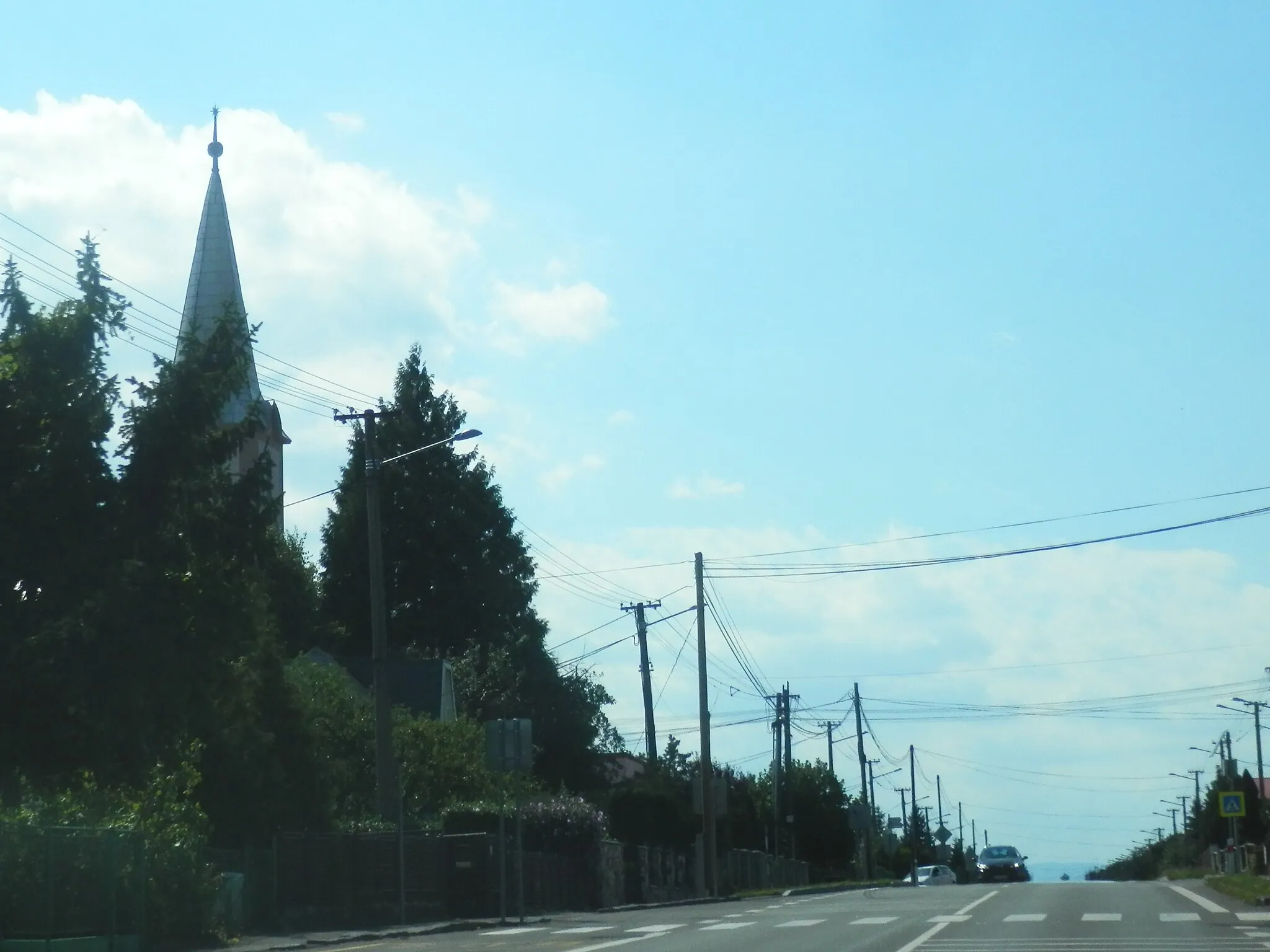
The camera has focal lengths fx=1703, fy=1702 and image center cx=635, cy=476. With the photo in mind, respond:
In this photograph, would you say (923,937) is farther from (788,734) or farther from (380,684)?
(788,734)

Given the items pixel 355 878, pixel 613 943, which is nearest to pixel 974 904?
pixel 355 878

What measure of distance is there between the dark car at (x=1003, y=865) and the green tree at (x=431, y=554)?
55.9 feet

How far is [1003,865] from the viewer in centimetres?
6650

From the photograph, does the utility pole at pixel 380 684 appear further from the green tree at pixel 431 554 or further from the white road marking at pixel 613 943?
the green tree at pixel 431 554

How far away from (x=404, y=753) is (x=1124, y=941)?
27972 mm

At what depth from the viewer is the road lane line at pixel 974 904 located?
26.0m

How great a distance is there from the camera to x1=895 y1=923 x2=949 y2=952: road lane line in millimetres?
18078

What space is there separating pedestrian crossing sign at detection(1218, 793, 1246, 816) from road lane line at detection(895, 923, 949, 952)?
80.9 ft

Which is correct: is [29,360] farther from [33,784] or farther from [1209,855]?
[1209,855]

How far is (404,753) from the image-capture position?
44.1 meters

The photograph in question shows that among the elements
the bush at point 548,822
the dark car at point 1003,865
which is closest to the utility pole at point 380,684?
the bush at point 548,822

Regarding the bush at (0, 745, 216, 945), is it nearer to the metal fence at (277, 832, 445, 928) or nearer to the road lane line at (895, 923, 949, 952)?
the metal fence at (277, 832, 445, 928)

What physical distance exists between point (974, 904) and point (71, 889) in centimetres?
1659

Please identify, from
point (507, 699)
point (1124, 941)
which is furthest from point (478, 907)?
point (507, 699)
